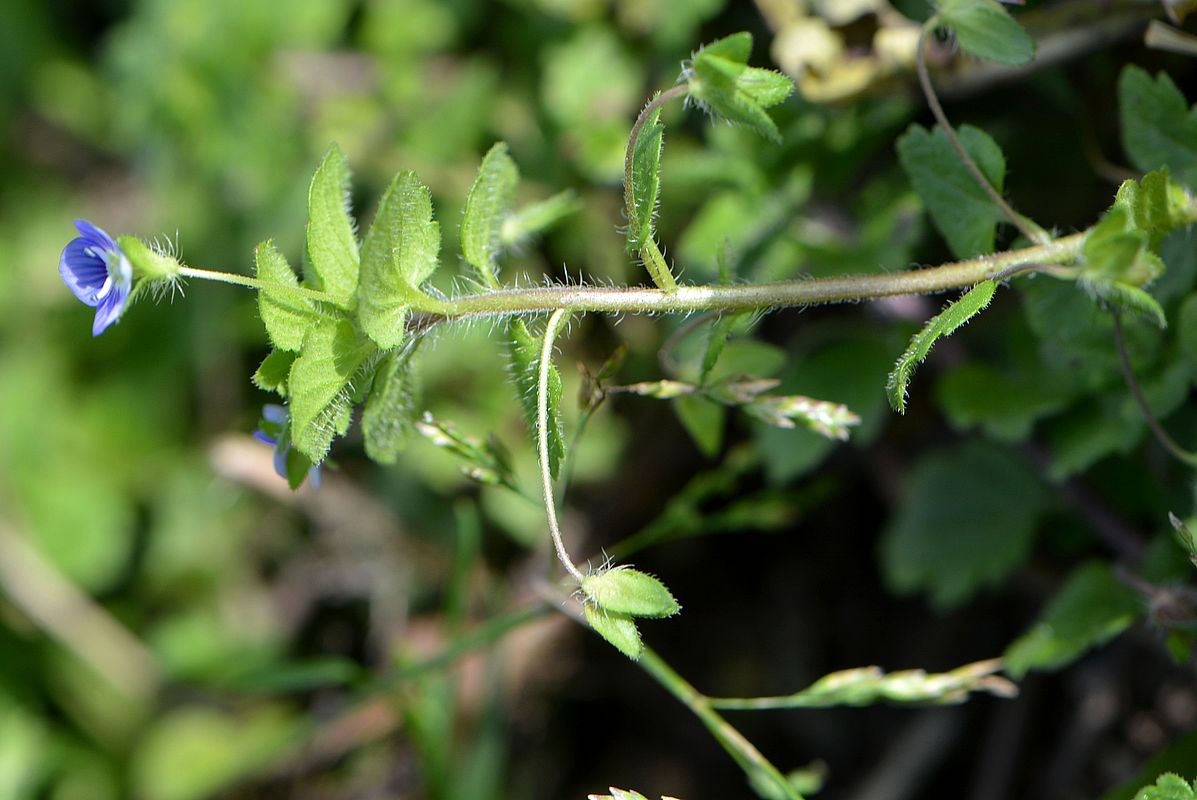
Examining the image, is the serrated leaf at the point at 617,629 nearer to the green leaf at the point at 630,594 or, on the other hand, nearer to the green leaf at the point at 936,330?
the green leaf at the point at 630,594

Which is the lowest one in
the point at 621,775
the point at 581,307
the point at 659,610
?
the point at 621,775

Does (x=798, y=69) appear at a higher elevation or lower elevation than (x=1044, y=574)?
higher

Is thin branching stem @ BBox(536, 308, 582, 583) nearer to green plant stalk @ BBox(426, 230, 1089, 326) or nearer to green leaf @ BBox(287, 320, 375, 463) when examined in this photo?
green plant stalk @ BBox(426, 230, 1089, 326)

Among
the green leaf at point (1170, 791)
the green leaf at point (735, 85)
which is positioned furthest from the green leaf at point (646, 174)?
the green leaf at point (1170, 791)

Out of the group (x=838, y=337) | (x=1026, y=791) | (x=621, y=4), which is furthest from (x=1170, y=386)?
(x=621, y=4)

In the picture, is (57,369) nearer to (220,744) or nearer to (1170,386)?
(220,744)

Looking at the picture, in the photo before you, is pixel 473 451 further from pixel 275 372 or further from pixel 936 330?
pixel 936 330

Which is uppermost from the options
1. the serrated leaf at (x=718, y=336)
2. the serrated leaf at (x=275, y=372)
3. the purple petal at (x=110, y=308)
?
the purple petal at (x=110, y=308)
